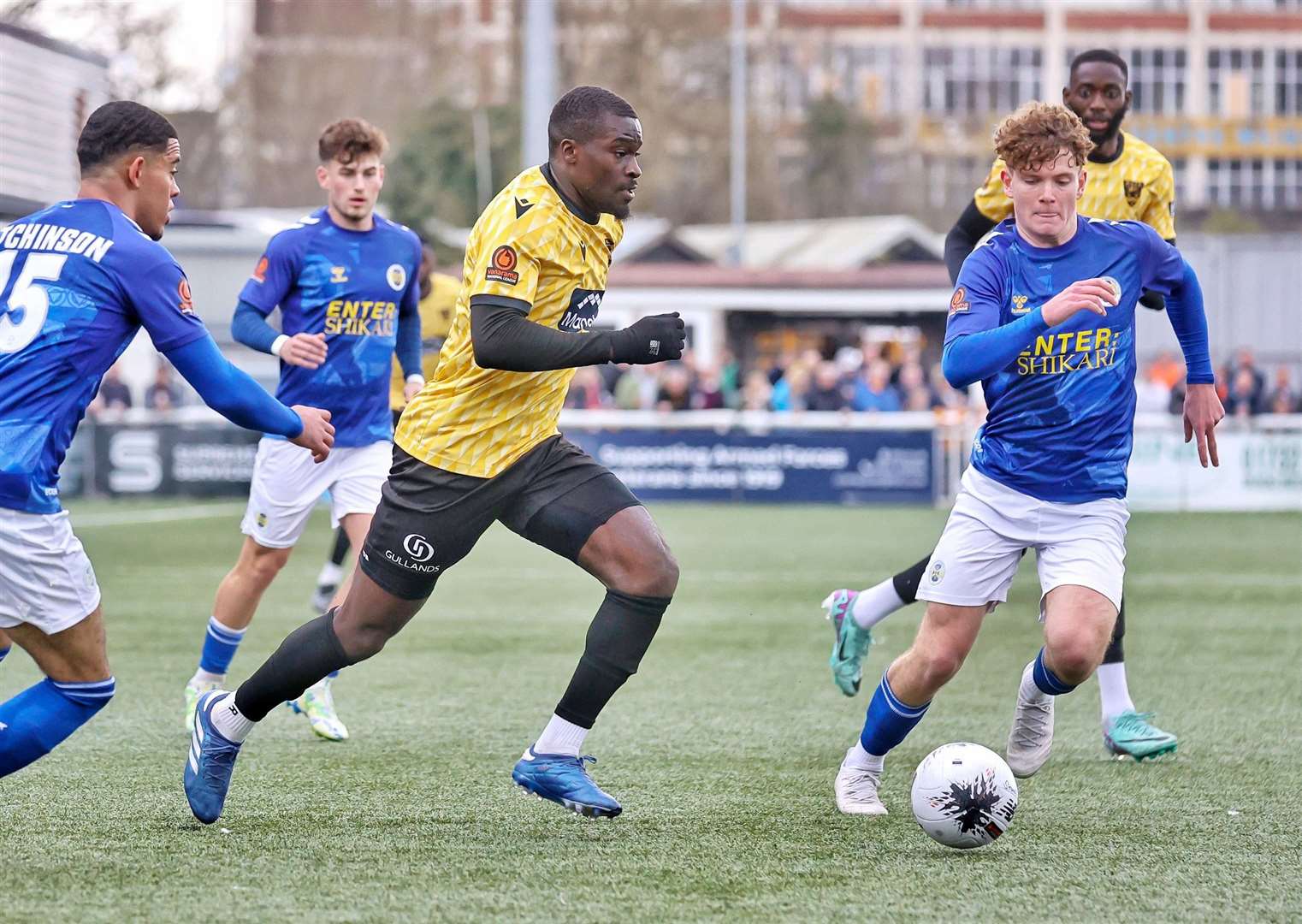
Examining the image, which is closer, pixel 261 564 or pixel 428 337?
pixel 261 564

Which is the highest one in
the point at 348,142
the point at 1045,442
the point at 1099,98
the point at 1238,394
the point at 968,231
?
the point at 1099,98

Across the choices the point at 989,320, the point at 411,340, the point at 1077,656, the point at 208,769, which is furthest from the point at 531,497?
the point at 411,340

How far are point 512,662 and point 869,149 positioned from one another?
53.1 meters

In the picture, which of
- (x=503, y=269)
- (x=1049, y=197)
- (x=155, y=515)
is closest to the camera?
(x=503, y=269)

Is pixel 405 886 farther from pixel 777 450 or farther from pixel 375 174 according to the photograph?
pixel 777 450

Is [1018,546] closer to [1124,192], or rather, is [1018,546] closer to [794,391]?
[1124,192]

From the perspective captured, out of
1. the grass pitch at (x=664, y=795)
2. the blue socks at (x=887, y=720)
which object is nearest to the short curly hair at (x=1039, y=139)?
the blue socks at (x=887, y=720)

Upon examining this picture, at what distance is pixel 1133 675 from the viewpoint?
9164 millimetres

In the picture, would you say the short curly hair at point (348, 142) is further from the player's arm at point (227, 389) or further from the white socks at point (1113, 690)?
the white socks at point (1113, 690)

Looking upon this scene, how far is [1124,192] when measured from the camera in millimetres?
7082

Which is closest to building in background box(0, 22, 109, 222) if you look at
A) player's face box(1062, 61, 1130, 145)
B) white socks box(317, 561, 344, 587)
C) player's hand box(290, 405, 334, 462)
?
white socks box(317, 561, 344, 587)

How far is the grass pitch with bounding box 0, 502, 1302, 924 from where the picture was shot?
4727 mm

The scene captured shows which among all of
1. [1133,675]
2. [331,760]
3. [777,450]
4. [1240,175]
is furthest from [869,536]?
A: [1240,175]

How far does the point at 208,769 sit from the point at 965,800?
2260mm
